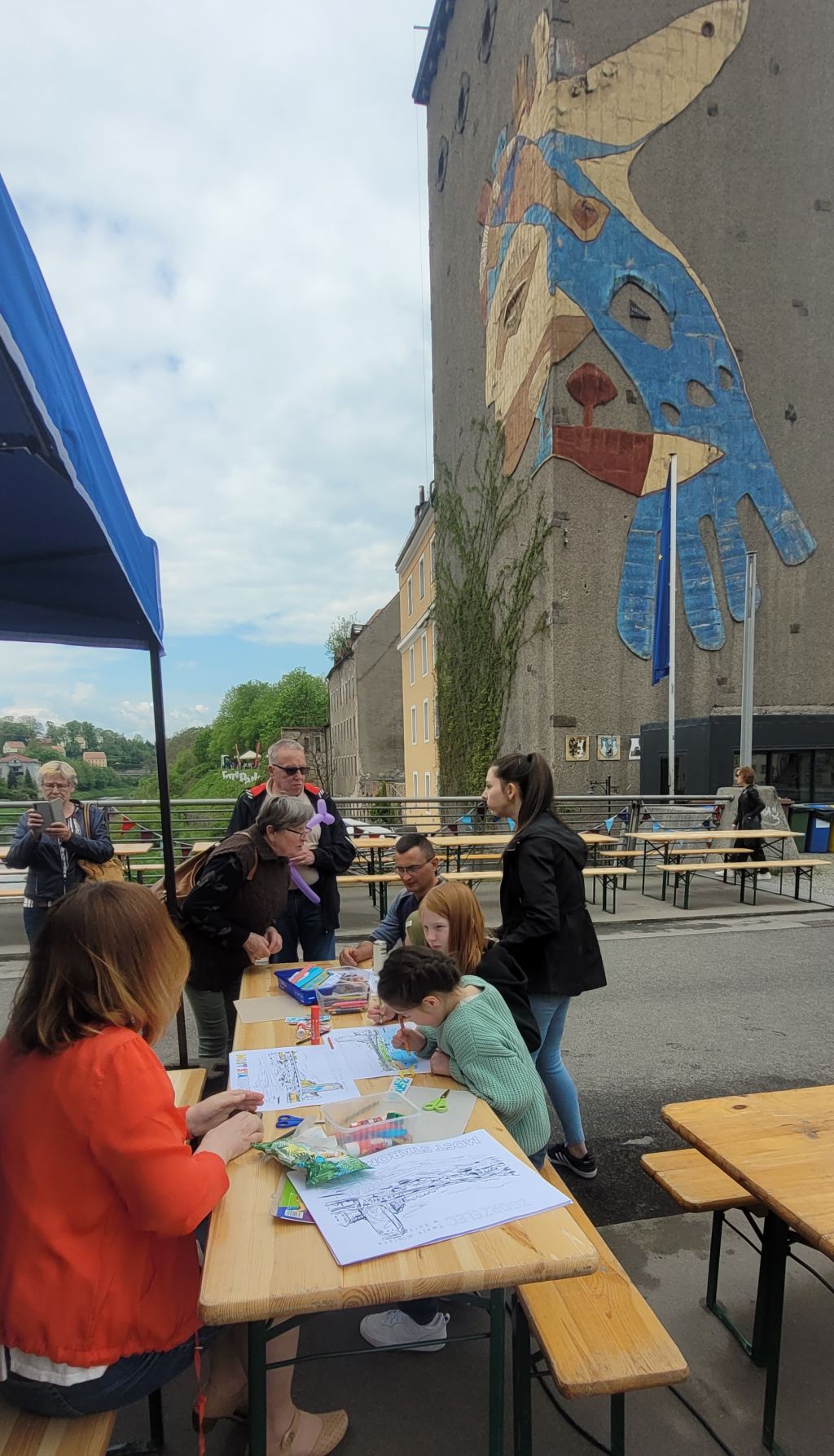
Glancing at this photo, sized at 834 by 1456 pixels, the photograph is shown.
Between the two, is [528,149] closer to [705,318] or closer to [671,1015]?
[705,318]

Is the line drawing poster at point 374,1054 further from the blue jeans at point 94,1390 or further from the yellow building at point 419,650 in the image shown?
the yellow building at point 419,650

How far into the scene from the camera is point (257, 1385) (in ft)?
5.15

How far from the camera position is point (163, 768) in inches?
159

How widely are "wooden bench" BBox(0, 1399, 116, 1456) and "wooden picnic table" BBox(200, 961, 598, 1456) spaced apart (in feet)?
0.98

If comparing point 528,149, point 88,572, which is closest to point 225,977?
point 88,572

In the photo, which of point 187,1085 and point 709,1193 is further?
point 187,1085

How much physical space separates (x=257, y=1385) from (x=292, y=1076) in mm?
828

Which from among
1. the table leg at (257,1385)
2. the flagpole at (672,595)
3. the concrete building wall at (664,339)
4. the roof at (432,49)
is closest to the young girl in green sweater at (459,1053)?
the table leg at (257,1385)

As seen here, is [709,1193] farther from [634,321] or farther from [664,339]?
[664,339]

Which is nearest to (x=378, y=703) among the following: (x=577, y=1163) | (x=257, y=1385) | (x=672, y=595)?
(x=672, y=595)

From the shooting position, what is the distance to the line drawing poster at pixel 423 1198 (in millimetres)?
1514

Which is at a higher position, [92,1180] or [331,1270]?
[92,1180]

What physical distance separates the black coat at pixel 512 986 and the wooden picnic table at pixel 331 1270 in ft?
3.44

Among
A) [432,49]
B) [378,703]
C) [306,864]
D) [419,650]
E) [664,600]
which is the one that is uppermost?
[432,49]
